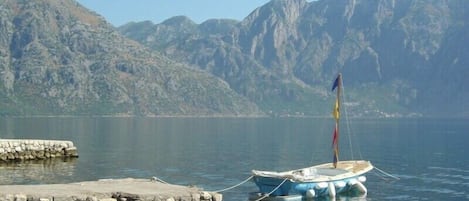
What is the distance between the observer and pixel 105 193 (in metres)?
35.6

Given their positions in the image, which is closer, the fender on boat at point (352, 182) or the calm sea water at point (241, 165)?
the fender on boat at point (352, 182)

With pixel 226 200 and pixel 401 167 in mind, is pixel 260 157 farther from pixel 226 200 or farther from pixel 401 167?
pixel 226 200

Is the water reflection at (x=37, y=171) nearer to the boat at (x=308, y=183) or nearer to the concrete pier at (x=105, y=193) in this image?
the boat at (x=308, y=183)

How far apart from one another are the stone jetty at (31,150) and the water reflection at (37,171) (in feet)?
5.03

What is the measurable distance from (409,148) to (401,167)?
37.5 meters

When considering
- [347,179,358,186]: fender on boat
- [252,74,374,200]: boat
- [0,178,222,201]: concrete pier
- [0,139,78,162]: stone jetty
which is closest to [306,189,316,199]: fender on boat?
[252,74,374,200]: boat

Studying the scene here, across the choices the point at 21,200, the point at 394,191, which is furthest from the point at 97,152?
the point at 21,200

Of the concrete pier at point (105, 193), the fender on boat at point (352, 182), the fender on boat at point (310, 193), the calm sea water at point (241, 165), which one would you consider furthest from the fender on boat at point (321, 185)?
the concrete pier at point (105, 193)

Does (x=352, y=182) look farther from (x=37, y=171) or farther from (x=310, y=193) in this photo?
(x=37, y=171)

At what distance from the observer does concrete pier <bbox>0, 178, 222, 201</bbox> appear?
3375 cm

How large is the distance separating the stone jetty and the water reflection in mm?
1532

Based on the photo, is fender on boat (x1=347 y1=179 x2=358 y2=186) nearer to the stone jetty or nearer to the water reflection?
the water reflection

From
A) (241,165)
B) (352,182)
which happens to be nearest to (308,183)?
(352,182)

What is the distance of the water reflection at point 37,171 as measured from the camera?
59.3 metres
